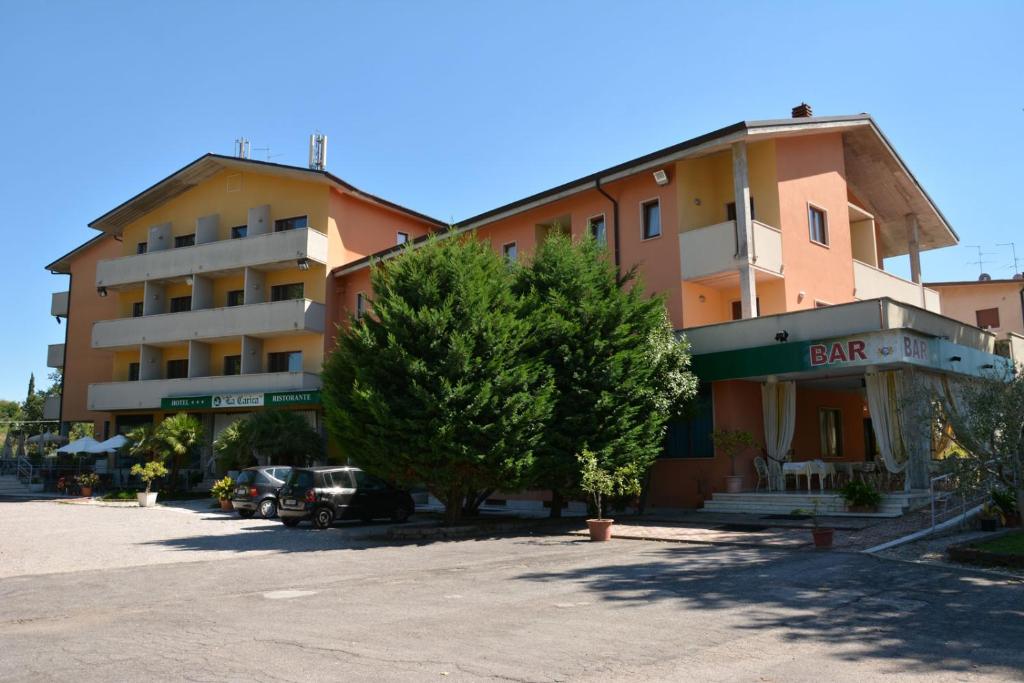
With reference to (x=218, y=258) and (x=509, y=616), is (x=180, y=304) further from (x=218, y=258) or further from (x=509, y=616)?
(x=509, y=616)

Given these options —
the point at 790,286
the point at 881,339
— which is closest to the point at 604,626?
the point at 881,339

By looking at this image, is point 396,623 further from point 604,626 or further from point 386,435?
point 386,435

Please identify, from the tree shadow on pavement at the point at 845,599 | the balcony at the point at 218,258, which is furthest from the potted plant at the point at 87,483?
the tree shadow on pavement at the point at 845,599

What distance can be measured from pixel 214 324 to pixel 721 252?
23.1m

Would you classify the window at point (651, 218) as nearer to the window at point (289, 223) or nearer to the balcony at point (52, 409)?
the window at point (289, 223)

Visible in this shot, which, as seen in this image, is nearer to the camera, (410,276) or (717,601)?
(717,601)

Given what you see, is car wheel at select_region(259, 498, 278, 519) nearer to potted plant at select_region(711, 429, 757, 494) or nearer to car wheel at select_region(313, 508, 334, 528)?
car wheel at select_region(313, 508, 334, 528)

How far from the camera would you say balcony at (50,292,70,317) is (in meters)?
44.6

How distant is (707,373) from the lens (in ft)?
65.9

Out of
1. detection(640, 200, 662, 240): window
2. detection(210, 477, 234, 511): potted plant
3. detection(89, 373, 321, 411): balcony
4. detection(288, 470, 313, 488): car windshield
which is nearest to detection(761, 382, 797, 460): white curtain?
detection(640, 200, 662, 240): window

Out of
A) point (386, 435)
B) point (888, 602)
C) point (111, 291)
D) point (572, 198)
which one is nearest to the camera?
point (888, 602)

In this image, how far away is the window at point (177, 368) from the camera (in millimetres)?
37219

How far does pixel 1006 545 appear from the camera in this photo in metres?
11.3

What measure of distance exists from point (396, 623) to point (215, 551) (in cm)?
831
